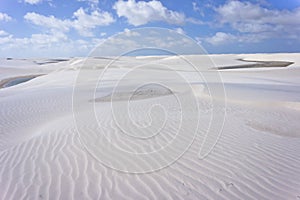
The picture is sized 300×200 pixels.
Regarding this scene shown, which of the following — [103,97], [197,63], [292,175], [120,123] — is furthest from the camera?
[197,63]

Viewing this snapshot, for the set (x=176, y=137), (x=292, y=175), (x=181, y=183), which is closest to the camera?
(x=181, y=183)

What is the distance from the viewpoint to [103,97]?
41.0ft

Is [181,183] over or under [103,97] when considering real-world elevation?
over

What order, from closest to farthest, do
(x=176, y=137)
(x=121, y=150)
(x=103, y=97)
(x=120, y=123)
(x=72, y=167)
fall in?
(x=72, y=167)
(x=121, y=150)
(x=176, y=137)
(x=120, y=123)
(x=103, y=97)

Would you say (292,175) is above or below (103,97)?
above

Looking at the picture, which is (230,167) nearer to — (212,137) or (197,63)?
(212,137)

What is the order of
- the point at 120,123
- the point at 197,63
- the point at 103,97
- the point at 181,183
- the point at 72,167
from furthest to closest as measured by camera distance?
1. the point at 197,63
2. the point at 103,97
3. the point at 120,123
4. the point at 72,167
5. the point at 181,183

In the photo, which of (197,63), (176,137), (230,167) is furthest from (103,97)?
(197,63)

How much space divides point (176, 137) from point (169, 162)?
4.37 feet

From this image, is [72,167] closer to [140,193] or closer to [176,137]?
[140,193]

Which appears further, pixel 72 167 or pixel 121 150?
pixel 121 150

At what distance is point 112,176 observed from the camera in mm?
4266

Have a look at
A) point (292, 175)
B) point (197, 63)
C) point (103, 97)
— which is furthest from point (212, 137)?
point (197, 63)

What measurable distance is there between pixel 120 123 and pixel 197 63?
36817 mm
